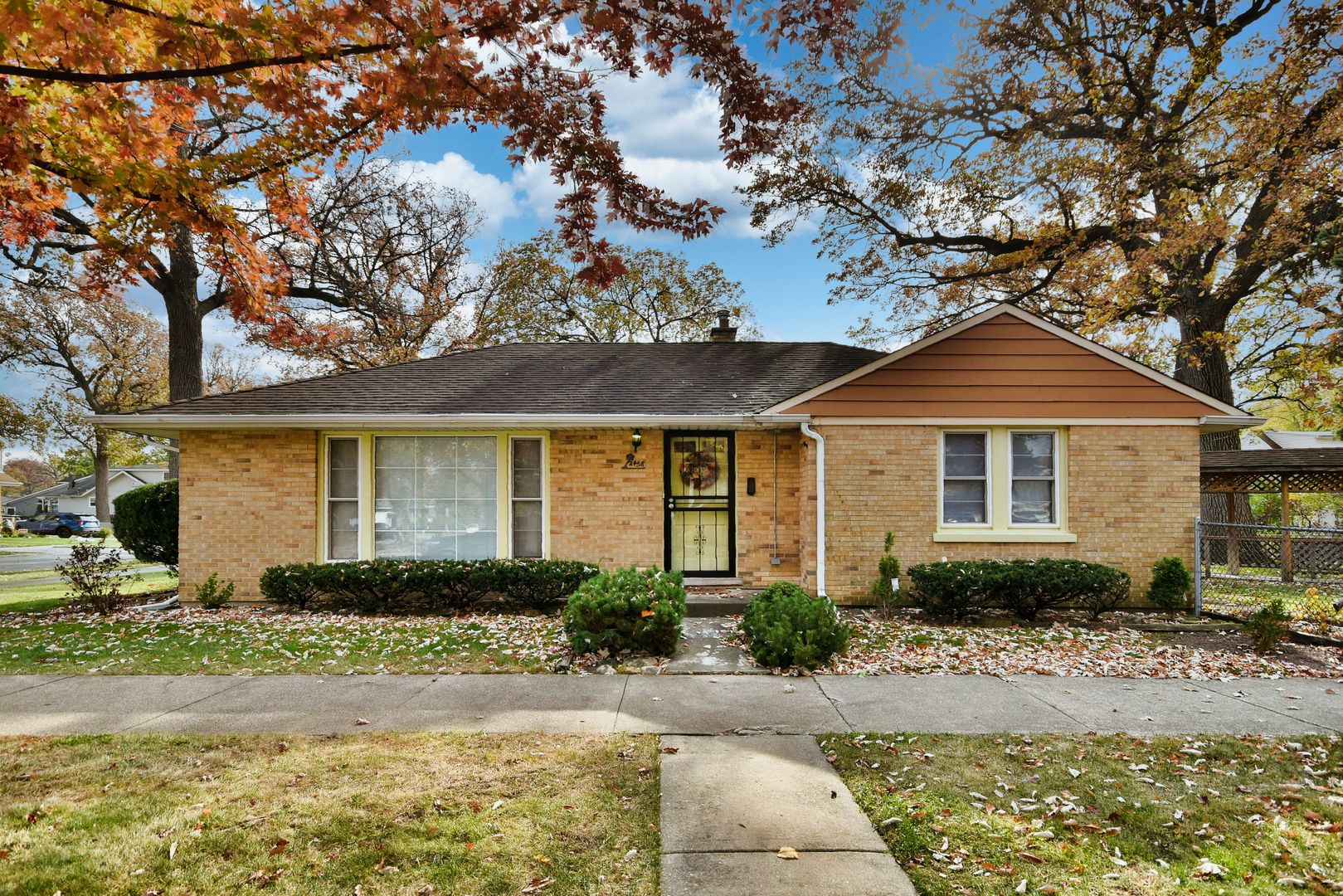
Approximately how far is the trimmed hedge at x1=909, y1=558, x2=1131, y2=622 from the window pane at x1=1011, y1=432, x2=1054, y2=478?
59.3 inches

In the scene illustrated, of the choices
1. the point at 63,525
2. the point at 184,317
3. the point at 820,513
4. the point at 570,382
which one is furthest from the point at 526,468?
the point at 63,525

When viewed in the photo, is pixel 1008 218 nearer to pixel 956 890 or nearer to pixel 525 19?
pixel 525 19

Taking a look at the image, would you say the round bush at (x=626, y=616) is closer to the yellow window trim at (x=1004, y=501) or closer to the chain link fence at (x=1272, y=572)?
the yellow window trim at (x=1004, y=501)

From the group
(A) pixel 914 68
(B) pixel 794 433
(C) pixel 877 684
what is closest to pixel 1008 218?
(A) pixel 914 68

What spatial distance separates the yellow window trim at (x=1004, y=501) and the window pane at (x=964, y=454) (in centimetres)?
10

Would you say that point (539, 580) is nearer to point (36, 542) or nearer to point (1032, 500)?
point (1032, 500)

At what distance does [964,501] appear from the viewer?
31.7 ft

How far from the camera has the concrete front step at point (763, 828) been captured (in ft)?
9.57

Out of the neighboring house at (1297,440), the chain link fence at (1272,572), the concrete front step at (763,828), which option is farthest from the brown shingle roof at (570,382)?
the neighboring house at (1297,440)

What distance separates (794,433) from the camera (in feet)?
34.2

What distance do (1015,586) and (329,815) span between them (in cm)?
792

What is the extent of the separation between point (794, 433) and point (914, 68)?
13.8 m

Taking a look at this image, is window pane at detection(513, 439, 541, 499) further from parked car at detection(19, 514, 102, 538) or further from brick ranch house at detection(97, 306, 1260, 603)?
parked car at detection(19, 514, 102, 538)

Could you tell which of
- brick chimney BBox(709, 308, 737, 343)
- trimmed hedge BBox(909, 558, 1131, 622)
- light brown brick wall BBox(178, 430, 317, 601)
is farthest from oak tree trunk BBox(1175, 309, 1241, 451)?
light brown brick wall BBox(178, 430, 317, 601)
